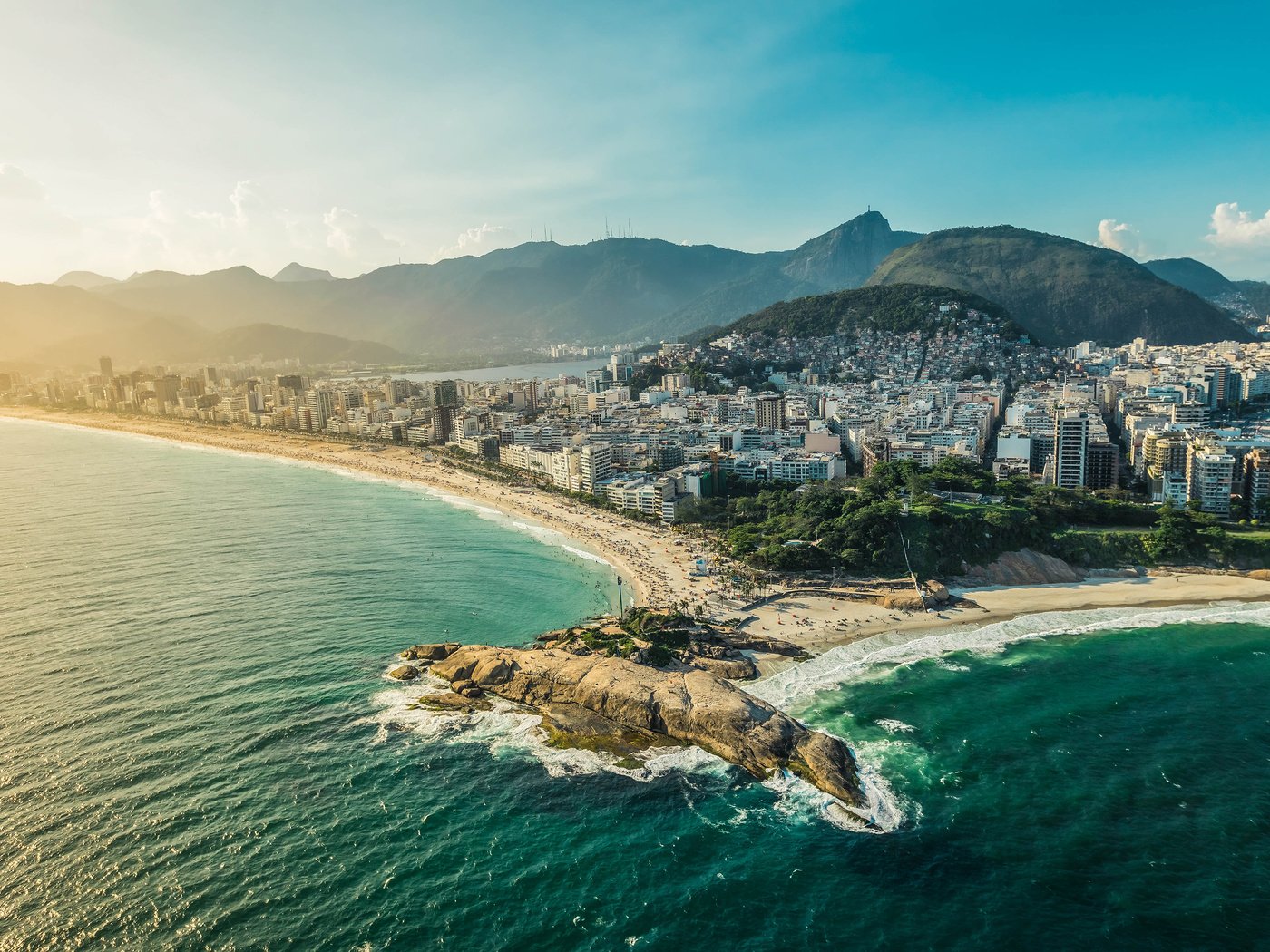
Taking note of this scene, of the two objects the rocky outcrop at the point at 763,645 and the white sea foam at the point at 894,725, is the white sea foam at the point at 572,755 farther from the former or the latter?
the rocky outcrop at the point at 763,645

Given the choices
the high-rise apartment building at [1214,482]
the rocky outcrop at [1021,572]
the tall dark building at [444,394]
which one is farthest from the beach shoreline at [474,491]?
the high-rise apartment building at [1214,482]

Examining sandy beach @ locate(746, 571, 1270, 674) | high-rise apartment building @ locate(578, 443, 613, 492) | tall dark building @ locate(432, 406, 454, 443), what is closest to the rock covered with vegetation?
sandy beach @ locate(746, 571, 1270, 674)

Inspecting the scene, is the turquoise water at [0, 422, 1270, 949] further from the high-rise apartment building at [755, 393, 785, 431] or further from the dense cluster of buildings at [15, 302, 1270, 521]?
the high-rise apartment building at [755, 393, 785, 431]

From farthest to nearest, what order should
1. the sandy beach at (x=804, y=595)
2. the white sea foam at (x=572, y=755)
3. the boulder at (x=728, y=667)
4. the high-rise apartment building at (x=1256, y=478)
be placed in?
the high-rise apartment building at (x=1256, y=478)
the sandy beach at (x=804, y=595)
the boulder at (x=728, y=667)
the white sea foam at (x=572, y=755)

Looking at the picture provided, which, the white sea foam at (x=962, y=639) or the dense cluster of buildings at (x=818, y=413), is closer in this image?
the white sea foam at (x=962, y=639)

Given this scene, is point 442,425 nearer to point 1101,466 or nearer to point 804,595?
point 804,595

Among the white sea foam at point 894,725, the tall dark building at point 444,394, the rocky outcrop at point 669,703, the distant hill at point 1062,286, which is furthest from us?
the distant hill at point 1062,286

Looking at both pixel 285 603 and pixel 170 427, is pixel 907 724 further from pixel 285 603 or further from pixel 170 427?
pixel 170 427
